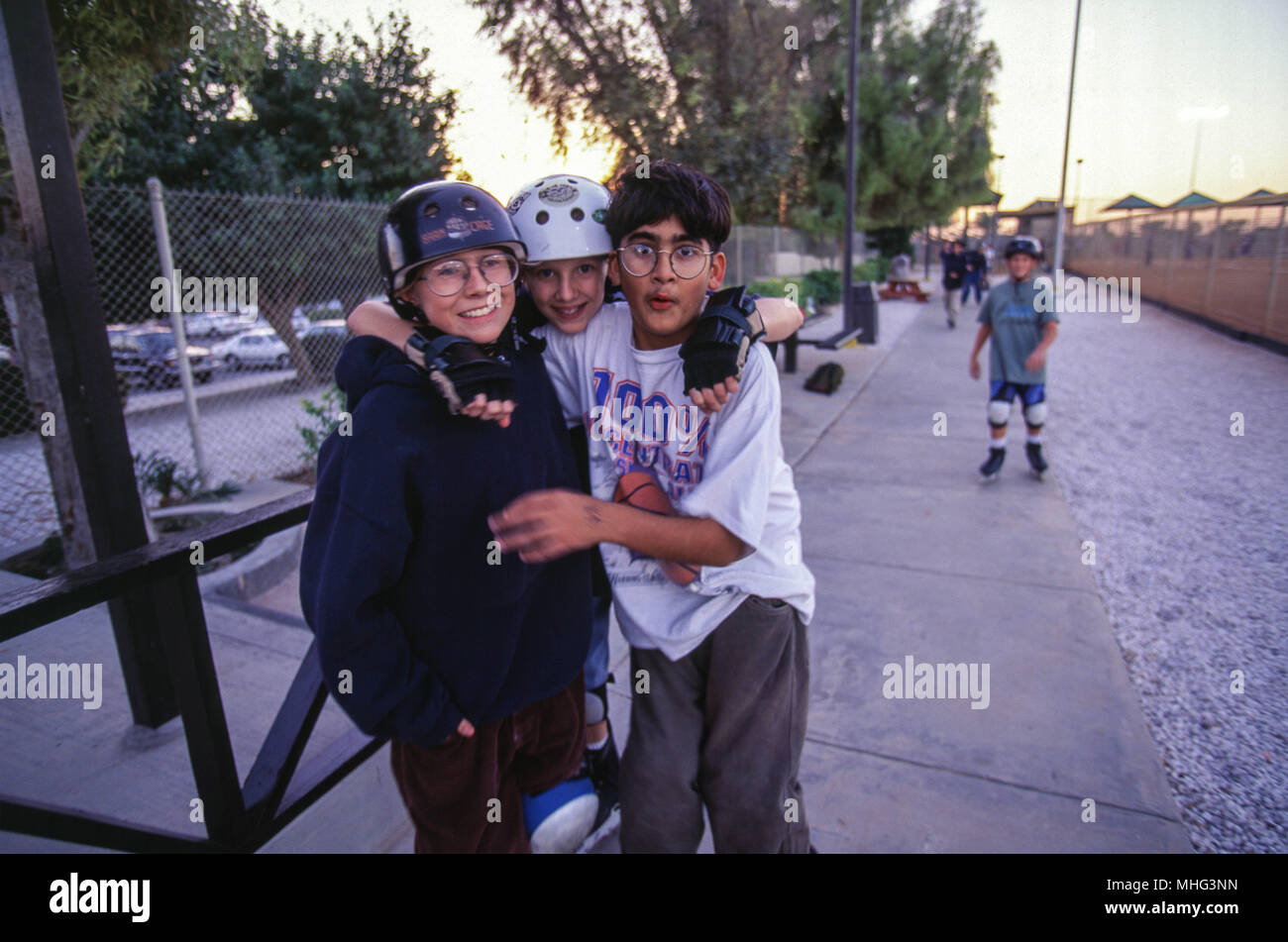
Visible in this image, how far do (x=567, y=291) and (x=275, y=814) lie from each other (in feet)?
5.77

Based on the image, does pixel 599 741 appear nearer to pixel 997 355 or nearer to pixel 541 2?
pixel 997 355

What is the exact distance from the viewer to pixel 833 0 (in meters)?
19.5

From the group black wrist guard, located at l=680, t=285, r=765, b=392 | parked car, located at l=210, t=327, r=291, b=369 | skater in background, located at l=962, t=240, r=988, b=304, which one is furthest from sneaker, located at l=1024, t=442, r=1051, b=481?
skater in background, located at l=962, t=240, r=988, b=304

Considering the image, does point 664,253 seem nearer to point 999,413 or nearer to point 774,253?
point 999,413

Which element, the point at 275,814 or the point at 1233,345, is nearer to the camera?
the point at 275,814

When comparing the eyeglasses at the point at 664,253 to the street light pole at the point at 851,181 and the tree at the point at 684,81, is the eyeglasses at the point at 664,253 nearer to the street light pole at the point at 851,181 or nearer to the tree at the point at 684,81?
the tree at the point at 684,81

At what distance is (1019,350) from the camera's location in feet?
19.9

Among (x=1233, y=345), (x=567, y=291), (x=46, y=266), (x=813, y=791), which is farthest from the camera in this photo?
(x=1233, y=345)

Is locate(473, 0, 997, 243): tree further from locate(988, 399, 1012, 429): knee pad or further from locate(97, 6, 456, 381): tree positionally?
locate(988, 399, 1012, 429): knee pad

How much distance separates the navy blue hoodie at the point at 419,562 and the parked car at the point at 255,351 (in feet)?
25.5

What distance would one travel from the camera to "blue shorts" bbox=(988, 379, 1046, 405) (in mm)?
6090

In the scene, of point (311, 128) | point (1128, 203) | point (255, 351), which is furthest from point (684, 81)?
point (1128, 203)

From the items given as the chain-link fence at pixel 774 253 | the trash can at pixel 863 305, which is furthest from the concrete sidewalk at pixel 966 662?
the trash can at pixel 863 305
